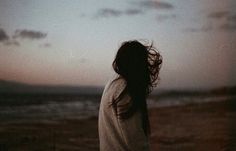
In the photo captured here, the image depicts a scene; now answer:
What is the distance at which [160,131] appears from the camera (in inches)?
134

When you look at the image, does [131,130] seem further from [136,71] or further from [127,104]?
[136,71]

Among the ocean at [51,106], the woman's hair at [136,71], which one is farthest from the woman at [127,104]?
the ocean at [51,106]

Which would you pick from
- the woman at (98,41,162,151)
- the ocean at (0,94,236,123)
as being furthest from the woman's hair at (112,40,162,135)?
the ocean at (0,94,236,123)

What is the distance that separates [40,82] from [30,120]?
319 millimetres


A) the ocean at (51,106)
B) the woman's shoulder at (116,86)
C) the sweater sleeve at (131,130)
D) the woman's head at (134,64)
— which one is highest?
the woman's head at (134,64)

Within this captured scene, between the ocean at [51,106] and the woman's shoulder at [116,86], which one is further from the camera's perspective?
the ocean at [51,106]

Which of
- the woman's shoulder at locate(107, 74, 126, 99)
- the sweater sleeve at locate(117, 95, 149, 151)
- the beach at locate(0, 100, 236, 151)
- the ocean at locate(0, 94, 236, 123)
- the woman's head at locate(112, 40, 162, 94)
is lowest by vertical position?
the beach at locate(0, 100, 236, 151)

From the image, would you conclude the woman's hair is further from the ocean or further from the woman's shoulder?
the ocean

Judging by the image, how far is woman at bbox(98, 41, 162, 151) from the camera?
1.67 m

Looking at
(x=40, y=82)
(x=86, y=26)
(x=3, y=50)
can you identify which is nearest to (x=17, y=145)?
(x=40, y=82)

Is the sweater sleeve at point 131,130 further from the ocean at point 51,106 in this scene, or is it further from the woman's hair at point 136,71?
the ocean at point 51,106

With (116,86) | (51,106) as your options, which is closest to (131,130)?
(116,86)

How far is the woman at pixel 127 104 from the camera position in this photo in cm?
167

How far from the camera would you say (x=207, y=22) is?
341 centimetres
